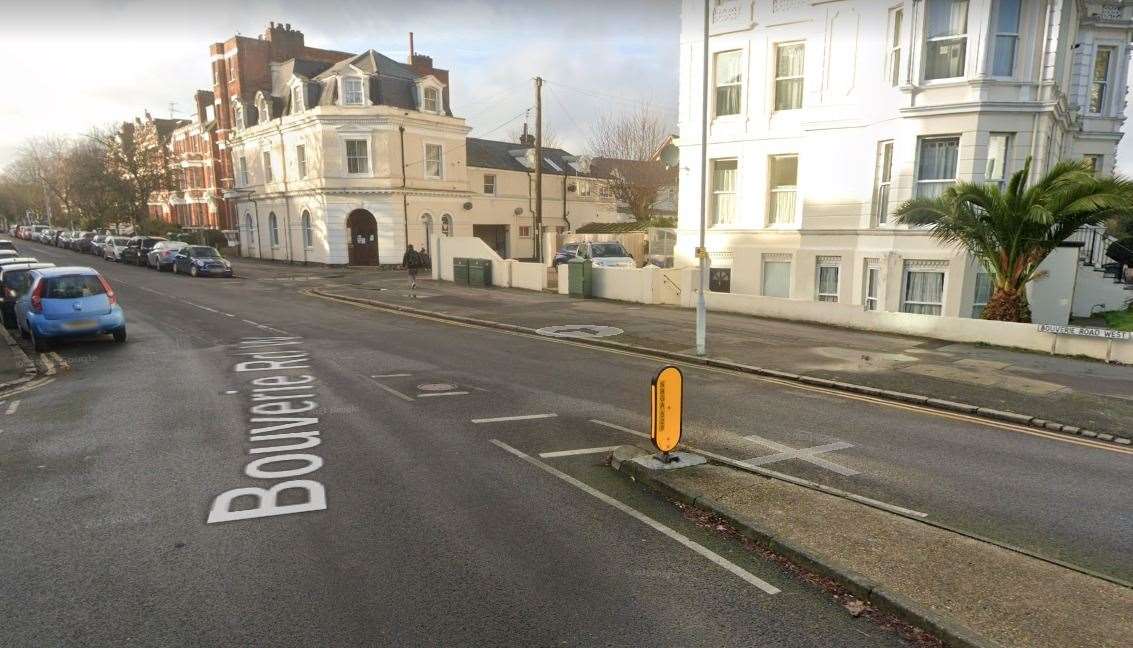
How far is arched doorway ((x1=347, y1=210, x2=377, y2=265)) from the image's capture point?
3931 centimetres

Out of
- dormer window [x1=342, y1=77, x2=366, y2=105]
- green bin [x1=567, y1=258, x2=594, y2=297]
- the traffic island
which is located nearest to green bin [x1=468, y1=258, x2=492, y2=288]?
green bin [x1=567, y1=258, x2=594, y2=297]

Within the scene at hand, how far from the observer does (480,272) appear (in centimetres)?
2933

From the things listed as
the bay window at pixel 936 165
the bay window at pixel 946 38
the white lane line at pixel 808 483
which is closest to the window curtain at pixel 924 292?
the bay window at pixel 936 165

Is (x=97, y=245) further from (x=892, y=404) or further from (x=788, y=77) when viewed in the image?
(x=892, y=404)

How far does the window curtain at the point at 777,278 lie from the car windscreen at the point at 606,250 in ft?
27.9

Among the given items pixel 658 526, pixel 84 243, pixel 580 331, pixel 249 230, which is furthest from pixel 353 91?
pixel 658 526

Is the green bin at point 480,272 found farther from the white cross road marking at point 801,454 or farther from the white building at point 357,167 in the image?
the white cross road marking at point 801,454

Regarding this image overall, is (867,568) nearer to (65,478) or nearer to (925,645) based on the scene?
(925,645)

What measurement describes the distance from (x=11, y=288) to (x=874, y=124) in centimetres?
2505

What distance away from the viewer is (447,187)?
4141 centimetres

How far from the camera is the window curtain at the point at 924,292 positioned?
17.3 meters

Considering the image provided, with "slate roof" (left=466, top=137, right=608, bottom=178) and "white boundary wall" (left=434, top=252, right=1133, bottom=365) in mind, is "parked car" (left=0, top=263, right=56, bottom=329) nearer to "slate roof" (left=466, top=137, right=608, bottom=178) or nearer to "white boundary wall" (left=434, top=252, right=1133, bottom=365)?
"white boundary wall" (left=434, top=252, right=1133, bottom=365)

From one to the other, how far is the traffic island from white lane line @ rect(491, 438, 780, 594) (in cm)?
46

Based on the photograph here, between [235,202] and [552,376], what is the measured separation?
4765 cm
